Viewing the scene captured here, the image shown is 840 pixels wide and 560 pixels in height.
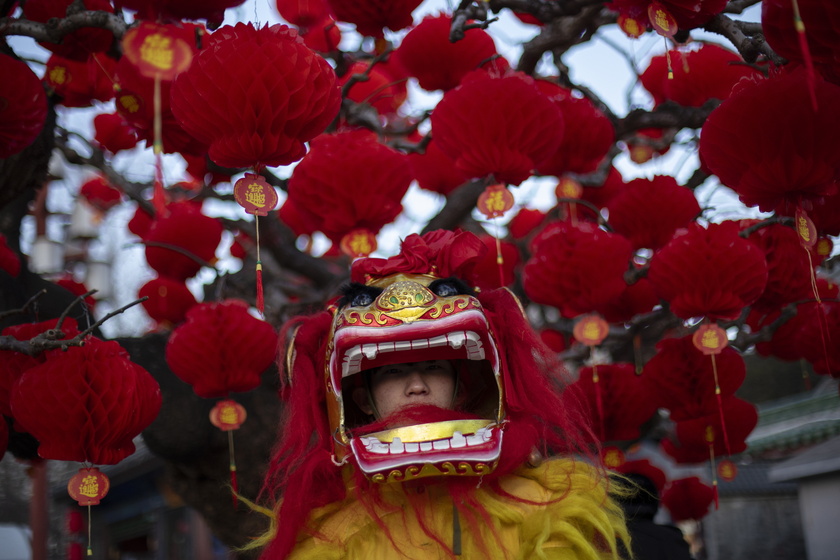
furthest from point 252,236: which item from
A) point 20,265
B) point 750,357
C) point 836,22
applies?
point 750,357

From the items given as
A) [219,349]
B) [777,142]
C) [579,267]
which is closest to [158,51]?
[219,349]

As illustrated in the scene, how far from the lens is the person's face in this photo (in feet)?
8.51

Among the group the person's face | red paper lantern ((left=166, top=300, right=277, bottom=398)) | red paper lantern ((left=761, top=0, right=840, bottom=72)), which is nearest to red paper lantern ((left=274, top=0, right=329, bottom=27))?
red paper lantern ((left=166, top=300, right=277, bottom=398))

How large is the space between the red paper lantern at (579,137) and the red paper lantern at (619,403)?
1059 millimetres

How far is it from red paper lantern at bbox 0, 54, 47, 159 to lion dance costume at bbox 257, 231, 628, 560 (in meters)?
1.32

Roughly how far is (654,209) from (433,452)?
2131 millimetres

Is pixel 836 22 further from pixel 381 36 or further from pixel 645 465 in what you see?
pixel 645 465

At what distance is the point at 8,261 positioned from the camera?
348 centimetres

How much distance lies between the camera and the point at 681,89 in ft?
14.0

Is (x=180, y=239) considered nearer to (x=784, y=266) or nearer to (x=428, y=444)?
(x=428, y=444)

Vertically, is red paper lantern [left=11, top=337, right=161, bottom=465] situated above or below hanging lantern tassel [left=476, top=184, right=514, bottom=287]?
below

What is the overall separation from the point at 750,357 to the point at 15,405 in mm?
16290

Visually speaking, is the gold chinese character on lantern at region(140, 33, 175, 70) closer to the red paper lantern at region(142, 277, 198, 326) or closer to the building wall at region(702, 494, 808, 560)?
the red paper lantern at region(142, 277, 198, 326)

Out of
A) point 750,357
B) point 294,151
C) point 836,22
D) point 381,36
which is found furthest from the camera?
point 750,357
